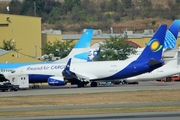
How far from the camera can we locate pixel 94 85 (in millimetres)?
68875

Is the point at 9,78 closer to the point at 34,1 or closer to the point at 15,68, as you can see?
the point at 15,68

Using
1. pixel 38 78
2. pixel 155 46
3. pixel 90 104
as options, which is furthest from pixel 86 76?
pixel 90 104

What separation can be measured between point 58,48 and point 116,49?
35.2 feet

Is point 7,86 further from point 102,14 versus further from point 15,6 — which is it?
point 102,14

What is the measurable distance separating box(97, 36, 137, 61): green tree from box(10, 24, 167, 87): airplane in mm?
32431

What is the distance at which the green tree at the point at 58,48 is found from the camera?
348 feet

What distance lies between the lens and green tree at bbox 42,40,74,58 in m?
106

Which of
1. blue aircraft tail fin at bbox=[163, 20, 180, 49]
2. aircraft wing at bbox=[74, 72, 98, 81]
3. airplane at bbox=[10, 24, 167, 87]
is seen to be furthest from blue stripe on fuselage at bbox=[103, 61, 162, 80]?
blue aircraft tail fin at bbox=[163, 20, 180, 49]

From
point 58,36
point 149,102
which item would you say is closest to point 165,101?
point 149,102

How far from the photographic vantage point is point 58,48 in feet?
355

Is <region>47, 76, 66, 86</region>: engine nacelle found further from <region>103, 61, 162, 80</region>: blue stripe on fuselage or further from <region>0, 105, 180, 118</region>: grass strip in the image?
<region>0, 105, 180, 118</region>: grass strip

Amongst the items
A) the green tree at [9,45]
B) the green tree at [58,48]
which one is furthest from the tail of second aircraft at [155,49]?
the green tree at [58,48]

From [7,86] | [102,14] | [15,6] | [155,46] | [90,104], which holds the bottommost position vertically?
[7,86]

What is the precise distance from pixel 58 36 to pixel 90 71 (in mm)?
51681
